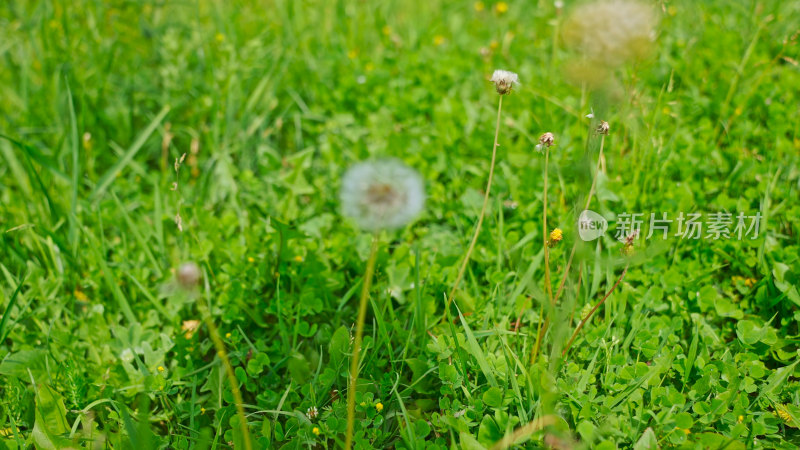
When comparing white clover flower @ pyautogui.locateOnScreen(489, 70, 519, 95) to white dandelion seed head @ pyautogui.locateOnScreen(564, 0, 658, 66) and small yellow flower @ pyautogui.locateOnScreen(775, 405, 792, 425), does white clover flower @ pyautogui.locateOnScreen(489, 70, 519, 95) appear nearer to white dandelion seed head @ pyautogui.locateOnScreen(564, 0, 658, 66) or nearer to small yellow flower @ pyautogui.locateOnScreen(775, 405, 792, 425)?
white dandelion seed head @ pyautogui.locateOnScreen(564, 0, 658, 66)

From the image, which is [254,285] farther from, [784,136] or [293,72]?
A: [784,136]

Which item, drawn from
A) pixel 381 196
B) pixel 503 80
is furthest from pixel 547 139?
pixel 381 196

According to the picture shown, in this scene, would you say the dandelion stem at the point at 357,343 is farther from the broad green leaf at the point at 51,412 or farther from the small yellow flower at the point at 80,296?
the small yellow flower at the point at 80,296

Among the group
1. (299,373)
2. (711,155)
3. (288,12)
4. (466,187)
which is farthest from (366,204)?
(288,12)

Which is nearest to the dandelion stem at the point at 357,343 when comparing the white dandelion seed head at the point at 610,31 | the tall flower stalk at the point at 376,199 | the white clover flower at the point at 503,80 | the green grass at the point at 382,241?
the tall flower stalk at the point at 376,199

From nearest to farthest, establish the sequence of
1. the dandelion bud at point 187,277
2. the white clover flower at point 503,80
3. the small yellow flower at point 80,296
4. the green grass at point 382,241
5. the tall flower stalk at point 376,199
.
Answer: the dandelion bud at point 187,277 → the tall flower stalk at point 376,199 → the white clover flower at point 503,80 → the green grass at point 382,241 → the small yellow flower at point 80,296

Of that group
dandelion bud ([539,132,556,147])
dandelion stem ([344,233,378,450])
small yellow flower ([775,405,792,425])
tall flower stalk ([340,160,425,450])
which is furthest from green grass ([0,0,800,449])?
tall flower stalk ([340,160,425,450])

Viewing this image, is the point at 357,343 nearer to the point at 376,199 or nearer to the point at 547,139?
the point at 376,199
